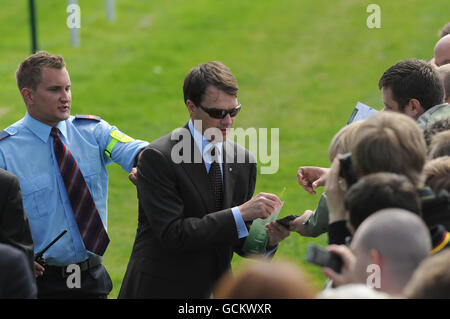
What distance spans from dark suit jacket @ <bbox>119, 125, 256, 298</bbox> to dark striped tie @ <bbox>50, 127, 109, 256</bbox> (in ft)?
1.76

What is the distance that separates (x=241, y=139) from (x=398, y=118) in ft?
28.3

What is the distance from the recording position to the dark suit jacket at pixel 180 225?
399cm

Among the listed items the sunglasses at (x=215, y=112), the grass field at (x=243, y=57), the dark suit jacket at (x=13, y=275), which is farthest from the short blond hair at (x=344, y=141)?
the grass field at (x=243, y=57)

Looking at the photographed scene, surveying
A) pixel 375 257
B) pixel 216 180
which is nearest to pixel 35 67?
pixel 216 180

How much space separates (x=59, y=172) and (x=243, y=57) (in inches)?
403

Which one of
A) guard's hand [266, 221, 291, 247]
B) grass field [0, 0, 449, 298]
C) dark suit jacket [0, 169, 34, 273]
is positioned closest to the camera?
dark suit jacket [0, 169, 34, 273]

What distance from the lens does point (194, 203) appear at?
4125mm

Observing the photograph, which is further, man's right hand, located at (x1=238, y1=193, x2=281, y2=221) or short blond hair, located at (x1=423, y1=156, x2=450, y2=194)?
man's right hand, located at (x1=238, y1=193, x2=281, y2=221)

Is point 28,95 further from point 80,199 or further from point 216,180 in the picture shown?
point 216,180

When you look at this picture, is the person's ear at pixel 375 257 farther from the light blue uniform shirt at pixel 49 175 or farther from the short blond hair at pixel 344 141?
the light blue uniform shirt at pixel 49 175

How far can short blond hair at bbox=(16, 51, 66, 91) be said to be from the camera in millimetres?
4820

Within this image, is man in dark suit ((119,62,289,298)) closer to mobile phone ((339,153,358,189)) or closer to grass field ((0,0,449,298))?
mobile phone ((339,153,358,189))

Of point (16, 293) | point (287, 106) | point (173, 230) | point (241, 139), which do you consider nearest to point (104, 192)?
point (173, 230)

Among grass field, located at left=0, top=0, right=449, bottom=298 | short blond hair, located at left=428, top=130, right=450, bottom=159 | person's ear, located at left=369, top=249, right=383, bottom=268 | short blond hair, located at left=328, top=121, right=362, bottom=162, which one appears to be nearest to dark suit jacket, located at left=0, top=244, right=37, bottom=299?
person's ear, located at left=369, top=249, right=383, bottom=268
